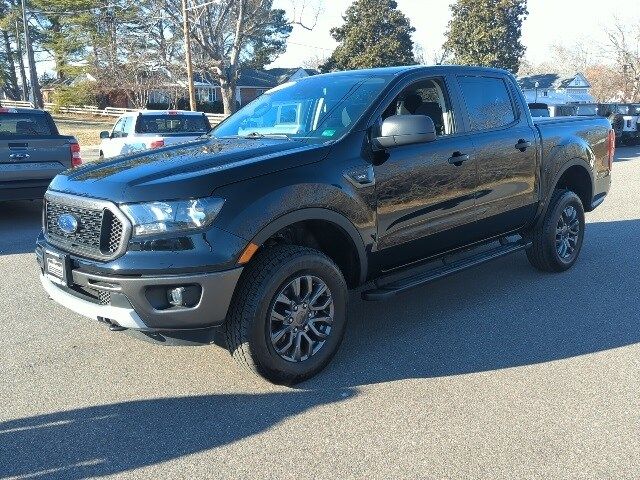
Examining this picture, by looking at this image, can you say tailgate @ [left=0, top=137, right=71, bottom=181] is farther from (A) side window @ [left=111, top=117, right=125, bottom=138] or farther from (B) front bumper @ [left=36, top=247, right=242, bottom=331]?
(B) front bumper @ [left=36, top=247, right=242, bottom=331]

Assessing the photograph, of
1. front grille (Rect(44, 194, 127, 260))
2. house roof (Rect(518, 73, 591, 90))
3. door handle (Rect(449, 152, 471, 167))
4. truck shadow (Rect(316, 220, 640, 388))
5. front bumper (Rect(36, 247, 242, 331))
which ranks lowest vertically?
truck shadow (Rect(316, 220, 640, 388))

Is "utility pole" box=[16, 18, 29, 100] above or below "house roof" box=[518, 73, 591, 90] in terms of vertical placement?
above

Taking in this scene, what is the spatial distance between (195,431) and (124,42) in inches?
1520

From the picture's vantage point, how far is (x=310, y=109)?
4508 millimetres

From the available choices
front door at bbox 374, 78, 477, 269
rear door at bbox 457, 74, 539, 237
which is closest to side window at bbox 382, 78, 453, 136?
front door at bbox 374, 78, 477, 269

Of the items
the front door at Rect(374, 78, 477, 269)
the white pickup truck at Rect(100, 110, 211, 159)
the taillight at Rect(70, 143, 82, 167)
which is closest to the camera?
the front door at Rect(374, 78, 477, 269)

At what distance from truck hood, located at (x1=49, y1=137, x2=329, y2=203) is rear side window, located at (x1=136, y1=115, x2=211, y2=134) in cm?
906

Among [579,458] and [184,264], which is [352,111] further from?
[579,458]

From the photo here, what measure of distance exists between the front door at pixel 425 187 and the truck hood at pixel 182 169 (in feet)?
2.02

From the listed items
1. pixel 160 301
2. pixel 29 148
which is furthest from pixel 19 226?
pixel 160 301

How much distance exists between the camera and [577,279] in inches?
233

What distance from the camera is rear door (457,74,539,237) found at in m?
4.93

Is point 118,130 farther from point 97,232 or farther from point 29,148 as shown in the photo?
point 97,232

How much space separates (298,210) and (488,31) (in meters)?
40.6
